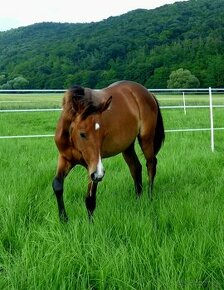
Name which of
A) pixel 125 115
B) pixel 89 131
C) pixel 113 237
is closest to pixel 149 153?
pixel 125 115

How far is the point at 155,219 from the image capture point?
3.58 meters

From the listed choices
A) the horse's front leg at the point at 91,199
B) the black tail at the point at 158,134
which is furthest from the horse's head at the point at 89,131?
the black tail at the point at 158,134

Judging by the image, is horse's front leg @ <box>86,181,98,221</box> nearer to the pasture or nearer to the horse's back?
the pasture

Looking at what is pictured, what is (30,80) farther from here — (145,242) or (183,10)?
(145,242)

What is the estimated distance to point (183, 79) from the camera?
4731 centimetres

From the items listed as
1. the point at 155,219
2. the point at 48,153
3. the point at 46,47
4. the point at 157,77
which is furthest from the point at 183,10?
the point at 155,219

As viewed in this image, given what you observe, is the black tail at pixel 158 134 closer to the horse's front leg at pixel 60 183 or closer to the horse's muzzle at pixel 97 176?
the horse's front leg at pixel 60 183

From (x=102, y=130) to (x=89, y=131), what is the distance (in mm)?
208

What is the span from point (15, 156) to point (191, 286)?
5636 millimetres

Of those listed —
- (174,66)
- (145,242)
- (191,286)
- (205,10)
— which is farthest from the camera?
(205,10)

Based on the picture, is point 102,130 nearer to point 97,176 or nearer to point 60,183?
point 97,176

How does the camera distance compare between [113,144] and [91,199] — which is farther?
[113,144]

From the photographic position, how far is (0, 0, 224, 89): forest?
2019 inches

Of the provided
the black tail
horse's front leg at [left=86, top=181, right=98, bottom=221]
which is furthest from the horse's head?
the black tail
